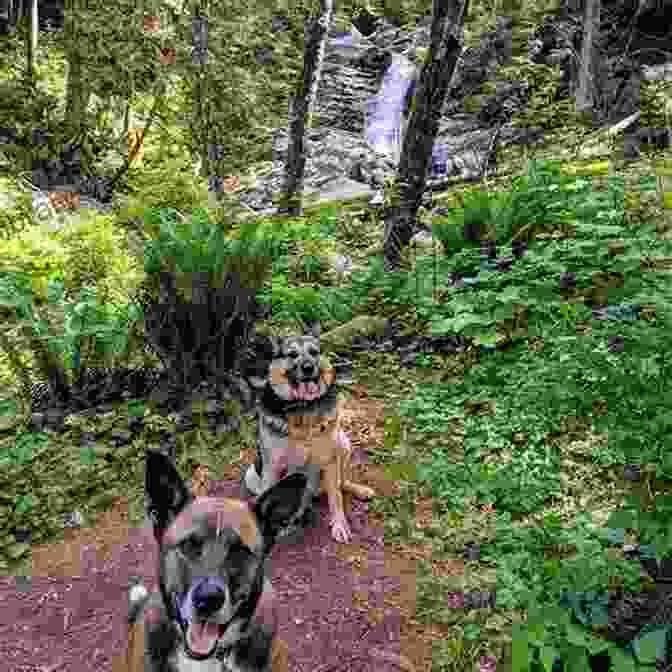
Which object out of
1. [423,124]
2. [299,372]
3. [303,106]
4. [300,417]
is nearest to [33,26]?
[303,106]

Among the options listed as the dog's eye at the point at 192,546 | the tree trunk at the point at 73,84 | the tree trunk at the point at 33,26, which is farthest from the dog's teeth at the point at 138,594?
the tree trunk at the point at 33,26

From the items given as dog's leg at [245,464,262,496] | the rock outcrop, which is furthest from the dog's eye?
the rock outcrop

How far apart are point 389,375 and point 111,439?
226cm

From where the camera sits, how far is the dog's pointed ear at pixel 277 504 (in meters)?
1.78

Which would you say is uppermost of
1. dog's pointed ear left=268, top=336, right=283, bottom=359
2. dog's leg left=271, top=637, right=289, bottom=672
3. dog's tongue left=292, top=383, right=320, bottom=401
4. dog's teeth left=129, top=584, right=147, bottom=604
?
dog's pointed ear left=268, top=336, right=283, bottom=359

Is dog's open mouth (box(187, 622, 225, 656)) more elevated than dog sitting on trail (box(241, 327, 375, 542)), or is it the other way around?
dog's open mouth (box(187, 622, 225, 656))

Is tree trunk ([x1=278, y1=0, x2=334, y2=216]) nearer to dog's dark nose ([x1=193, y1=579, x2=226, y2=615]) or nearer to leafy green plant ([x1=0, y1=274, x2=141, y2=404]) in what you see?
leafy green plant ([x1=0, y1=274, x2=141, y2=404])

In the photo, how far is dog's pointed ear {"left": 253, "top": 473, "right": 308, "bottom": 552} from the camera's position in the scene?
5.85ft

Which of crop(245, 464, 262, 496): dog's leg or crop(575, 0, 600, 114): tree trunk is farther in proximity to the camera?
crop(575, 0, 600, 114): tree trunk

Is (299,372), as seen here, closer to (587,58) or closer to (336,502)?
(336,502)

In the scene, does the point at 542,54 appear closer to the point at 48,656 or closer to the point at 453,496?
the point at 453,496

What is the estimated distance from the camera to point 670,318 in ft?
7.62

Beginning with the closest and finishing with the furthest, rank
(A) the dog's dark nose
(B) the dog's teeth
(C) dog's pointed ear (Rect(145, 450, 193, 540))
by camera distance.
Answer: (A) the dog's dark nose, (C) dog's pointed ear (Rect(145, 450, 193, 540)), (B) the dog's teeth

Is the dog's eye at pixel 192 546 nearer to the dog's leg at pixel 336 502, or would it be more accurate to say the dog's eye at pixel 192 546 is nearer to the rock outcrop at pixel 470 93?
the dog's leg at pixel 336 502
